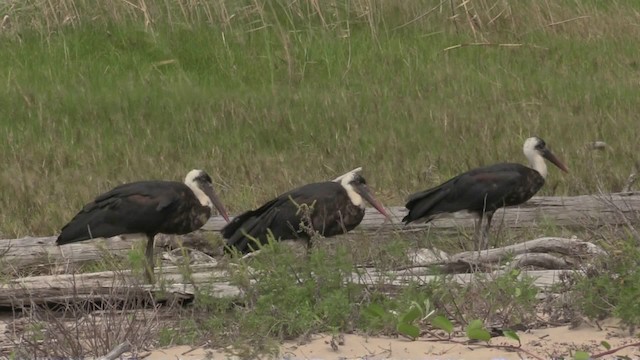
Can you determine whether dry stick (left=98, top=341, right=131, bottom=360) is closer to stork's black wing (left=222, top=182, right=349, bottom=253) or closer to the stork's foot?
the stork's foot

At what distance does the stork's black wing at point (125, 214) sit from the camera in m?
8.52

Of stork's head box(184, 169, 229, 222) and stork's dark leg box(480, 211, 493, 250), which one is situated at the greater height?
stork's head box(184, 169, 229, 222)

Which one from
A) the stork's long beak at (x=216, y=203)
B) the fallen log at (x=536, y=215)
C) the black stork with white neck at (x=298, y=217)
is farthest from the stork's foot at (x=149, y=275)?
the fallen log at (x=536, y=215)

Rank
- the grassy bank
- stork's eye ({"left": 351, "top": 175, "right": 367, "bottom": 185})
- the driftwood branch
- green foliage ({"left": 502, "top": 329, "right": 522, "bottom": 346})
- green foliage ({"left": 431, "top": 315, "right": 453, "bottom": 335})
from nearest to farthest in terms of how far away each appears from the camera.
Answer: green foliage ({"left": 502, "top": 329, "right": 522, "bottom": 346}), green foliage ({"left": 431, "top": 315, "right": 453, "bottom": 335}), the driftwood branch, stork's eye ({"left": 351, "top": 175, "right": 367, "bottom": 185}), the grassy bank

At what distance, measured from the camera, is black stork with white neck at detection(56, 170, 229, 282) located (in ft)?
28.0

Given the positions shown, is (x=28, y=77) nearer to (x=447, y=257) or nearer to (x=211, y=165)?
(x=211, y=165)

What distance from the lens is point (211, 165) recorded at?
1164 centimetres

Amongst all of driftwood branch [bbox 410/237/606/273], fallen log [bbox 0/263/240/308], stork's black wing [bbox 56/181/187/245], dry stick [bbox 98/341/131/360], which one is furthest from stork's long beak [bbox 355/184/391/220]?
dry stick [bbox 98/341/131/360]

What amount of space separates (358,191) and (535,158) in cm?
178

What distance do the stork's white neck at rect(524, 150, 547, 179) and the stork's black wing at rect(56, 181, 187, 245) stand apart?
9.24 feet

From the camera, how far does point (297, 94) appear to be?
1374cm

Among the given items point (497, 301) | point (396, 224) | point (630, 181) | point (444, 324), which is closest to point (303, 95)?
point (396, 224)

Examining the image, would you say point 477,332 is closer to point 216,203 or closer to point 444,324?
point 444,324

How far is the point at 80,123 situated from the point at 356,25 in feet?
12.4
